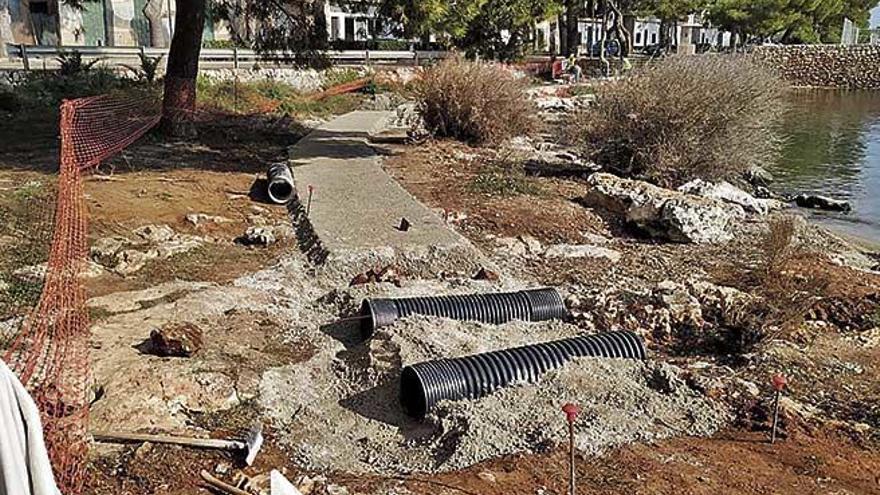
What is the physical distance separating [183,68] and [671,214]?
8.65m

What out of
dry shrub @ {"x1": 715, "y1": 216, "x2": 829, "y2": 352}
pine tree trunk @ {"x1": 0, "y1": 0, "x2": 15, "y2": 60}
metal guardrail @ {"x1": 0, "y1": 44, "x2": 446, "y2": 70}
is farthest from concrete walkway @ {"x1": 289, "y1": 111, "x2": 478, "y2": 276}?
pine tree trunk @ {"x1": 0, "y1": 0, "x2": 15, "y2": 60}

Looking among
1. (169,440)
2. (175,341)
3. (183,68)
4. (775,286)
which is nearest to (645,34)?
(183,68)

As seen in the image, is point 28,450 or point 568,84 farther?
point 568,84

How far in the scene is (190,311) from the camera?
6621 millimetres

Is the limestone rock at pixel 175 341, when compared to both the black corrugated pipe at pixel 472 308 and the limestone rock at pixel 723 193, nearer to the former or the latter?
the black corrugated pipe at pixel 472 308

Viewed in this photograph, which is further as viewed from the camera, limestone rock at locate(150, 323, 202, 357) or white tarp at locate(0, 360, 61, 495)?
limestone rock at locate(150, 323, 202, 357)

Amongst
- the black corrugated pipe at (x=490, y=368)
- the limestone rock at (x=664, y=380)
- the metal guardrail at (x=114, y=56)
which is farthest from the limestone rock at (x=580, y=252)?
the metal guardrail at (x=114, y=56)

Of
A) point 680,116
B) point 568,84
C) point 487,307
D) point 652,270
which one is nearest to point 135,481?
point 487,307

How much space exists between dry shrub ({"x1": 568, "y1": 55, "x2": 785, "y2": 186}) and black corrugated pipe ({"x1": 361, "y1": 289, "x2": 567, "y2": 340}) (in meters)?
6.56

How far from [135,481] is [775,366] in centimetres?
450

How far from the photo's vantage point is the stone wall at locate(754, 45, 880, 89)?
167ft

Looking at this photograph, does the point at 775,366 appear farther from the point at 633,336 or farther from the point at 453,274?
the point at 453,274

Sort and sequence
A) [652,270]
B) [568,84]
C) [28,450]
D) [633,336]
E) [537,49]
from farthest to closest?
[537,49] → [568,84] → [652,270] → [633,336] → [28,450]

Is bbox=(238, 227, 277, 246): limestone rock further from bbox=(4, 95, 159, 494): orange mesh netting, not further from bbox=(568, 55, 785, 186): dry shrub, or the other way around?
bbox=(568, 55, 785, 186): dry shrub
